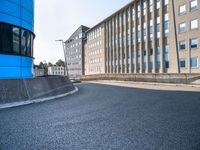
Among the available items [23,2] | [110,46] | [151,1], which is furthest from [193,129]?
[110,46]

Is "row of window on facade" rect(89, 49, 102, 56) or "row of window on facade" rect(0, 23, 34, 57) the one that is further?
"row of window on facade" rect(89, 49, 102, 56)

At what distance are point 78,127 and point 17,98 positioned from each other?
5471 millimetres

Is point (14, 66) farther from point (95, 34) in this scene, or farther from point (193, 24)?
point (95, 34)

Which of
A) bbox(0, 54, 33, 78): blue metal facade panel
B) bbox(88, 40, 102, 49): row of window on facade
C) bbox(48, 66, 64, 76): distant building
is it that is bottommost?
bbox(0, 54, 33, 78): blue metal facade panel

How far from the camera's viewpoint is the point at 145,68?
39219 mm

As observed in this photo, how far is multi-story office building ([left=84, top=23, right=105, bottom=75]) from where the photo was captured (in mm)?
59281

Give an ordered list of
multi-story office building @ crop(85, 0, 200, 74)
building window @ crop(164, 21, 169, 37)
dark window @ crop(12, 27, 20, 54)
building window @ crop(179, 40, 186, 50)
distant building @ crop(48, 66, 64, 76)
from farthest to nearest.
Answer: distant building @ crop(48, 66, 64, 76) → building window @ crop(164, 21, 169, 37) → building window @ crop(179, 40, 186, 50) → multi-story office building @ crop(85, 0, 200, 74) → dark window @ crop(12, 27, 20, 54)

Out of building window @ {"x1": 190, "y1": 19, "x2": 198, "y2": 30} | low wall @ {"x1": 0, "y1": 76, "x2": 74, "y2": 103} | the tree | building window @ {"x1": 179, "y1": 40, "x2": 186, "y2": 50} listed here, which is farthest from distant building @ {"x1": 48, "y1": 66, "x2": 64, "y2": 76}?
low wall @ {"x1": 0, "y1": 76, "x2": 74, "y2": 103}

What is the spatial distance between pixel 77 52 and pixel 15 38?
6840 centimetres

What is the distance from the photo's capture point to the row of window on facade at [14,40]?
11305 mm

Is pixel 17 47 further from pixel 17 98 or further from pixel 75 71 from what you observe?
pixel 75 71

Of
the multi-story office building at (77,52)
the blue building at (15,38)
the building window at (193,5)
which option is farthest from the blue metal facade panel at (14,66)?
the multi-story office building at (77,52)

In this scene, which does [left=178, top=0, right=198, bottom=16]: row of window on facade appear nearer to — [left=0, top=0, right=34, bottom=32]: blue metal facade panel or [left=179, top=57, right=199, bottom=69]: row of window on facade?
[left=179, top=57, right=199, bottom=69]: row of window on facade

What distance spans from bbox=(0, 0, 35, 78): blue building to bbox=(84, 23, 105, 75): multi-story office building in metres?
45.0
